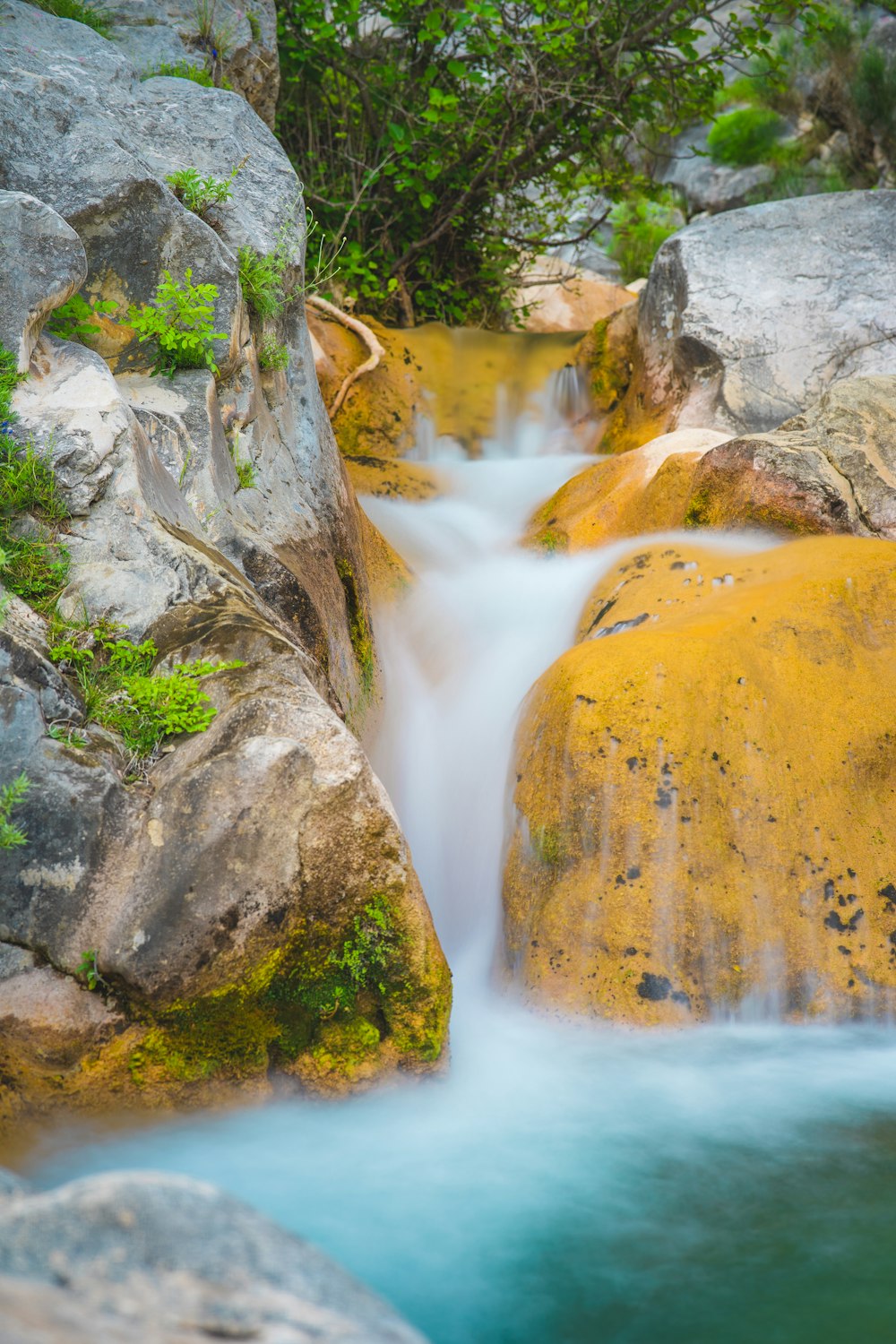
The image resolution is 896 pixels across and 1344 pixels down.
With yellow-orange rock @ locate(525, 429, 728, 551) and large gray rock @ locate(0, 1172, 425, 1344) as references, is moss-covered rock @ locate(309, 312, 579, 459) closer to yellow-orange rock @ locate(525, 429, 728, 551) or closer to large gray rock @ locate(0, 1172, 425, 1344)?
yellow-orange rock @ locate(525, 429, 728, 551)

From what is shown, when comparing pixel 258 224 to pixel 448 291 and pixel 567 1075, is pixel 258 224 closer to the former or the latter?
pixel 567 1075

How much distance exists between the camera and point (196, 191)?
5.07 m

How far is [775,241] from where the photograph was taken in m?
8.92

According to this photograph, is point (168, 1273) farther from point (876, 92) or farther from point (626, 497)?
point (876, 92)

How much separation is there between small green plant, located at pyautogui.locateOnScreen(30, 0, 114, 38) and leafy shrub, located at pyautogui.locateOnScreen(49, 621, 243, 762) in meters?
4.14

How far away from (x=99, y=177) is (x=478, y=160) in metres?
6.48

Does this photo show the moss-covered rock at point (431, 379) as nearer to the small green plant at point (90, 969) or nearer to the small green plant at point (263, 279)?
the small green plant at point (263, 279)

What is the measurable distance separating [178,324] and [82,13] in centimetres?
304

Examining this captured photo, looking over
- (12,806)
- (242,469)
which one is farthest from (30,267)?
(12,806)

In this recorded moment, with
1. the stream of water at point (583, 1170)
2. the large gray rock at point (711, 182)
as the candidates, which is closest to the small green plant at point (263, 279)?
the stream of water at point (583, 1170)

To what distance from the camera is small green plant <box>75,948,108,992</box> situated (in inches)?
114

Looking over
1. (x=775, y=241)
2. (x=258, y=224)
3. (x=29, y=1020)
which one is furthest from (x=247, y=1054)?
(x=775, y=241)

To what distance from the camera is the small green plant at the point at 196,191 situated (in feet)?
16.6

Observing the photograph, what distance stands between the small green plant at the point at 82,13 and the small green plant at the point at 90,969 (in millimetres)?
5083
